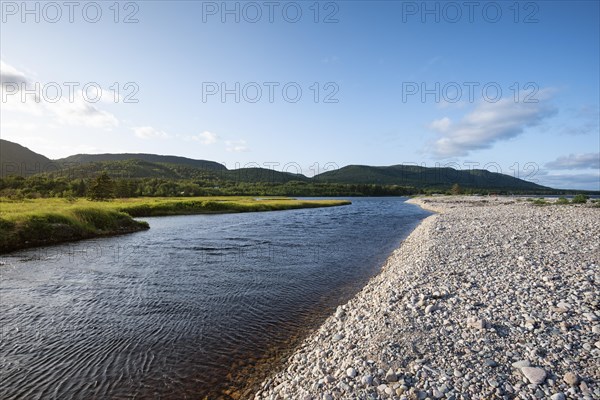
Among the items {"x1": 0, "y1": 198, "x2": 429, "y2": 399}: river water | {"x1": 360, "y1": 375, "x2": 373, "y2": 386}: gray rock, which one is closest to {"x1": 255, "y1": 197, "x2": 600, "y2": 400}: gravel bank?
{"x1": 360, "y1": 375, "x2": 373, "y2": 386}: gray rock

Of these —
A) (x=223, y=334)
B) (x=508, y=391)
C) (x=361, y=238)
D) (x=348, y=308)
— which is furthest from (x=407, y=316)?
(x=361, y=238)

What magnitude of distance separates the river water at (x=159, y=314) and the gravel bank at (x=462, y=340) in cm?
174

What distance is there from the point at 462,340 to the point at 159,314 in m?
10.6

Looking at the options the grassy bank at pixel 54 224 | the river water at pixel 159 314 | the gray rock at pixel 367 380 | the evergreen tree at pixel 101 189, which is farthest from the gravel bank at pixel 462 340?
the evergreen tree at pixel 101 189

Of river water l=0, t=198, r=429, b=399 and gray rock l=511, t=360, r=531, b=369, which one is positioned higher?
gray rock l=511, t=360, r=531, b=369

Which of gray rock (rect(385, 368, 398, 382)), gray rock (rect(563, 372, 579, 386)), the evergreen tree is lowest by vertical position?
gray rock (rect(385, 368, 398, 382))

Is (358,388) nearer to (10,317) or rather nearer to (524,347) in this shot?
(524,347)

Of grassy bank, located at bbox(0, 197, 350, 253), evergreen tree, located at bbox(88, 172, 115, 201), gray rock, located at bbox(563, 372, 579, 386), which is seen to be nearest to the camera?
gray rock, located at bbox(563, 372, 579, 386)

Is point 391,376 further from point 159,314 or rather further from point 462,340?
point 159,314

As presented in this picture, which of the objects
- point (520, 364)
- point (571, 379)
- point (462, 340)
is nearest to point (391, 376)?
point (462, 340)

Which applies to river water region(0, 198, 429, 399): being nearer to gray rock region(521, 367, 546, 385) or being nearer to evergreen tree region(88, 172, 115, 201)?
gray rock region(521, 367, 546, 385)

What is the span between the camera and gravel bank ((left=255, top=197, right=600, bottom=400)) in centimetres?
586

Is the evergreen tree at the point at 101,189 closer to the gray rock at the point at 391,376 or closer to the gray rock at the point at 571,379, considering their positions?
the gray rock at the point at 391,376

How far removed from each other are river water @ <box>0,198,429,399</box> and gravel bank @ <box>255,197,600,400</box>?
1741 mm
